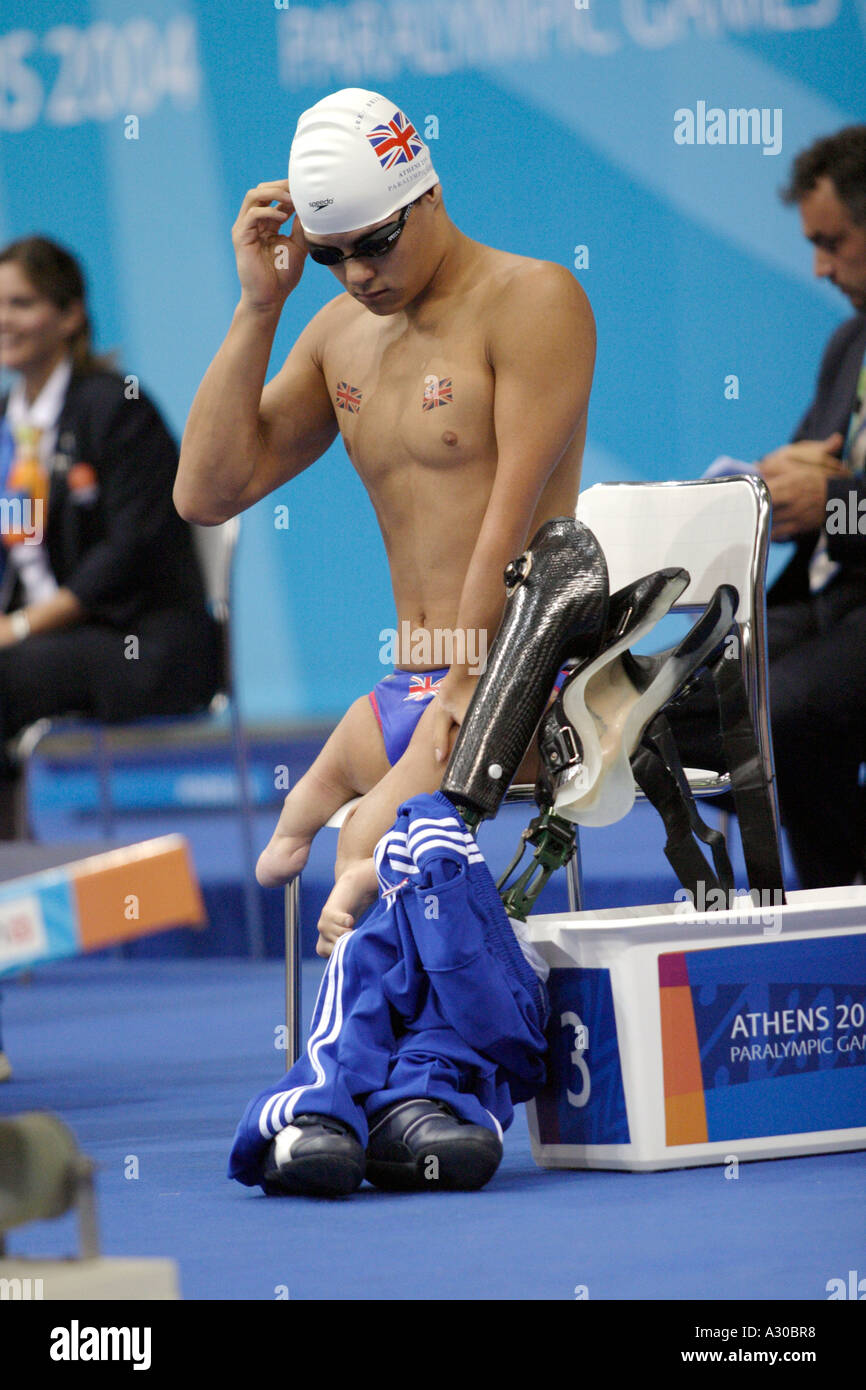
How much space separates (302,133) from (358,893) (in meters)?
0.94

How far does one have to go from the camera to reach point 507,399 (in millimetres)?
2432

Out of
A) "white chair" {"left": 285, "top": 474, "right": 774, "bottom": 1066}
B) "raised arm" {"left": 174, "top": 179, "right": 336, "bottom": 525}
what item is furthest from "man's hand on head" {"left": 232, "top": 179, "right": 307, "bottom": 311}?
"white chair" {"left": 285, "top": 474, "right": 774, "bottom": 1066}

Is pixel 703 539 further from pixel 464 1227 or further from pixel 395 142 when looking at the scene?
pixel 464 1227

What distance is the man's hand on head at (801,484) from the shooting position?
12.5 ft

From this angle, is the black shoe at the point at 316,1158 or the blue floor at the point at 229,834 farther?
the blue floor at the point at 229,834

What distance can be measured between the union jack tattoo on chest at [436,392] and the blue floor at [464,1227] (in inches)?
37.4

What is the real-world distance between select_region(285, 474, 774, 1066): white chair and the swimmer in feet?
0.47

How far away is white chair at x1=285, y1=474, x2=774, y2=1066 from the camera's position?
2619 mm

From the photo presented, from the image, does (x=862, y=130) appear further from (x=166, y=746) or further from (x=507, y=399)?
(x=166, y=746)

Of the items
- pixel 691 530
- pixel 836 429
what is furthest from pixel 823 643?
pixel 691 530

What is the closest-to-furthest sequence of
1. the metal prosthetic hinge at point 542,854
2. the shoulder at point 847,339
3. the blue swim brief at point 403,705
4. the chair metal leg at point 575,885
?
the metal prosthetic hinge at point 542,854, the blue swim brief at point 403,705, the chair metal leg at point 575,885, the shoulder at point 847,339
